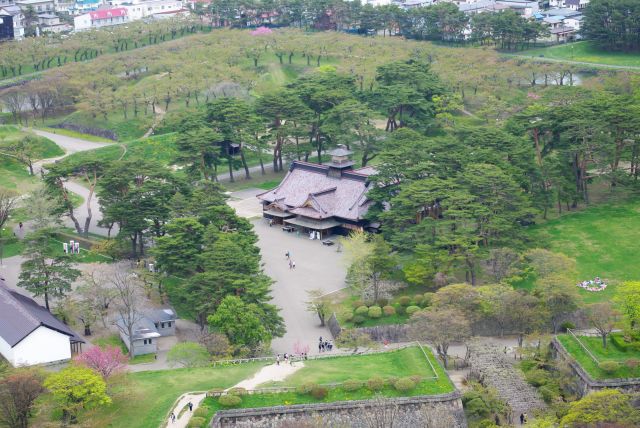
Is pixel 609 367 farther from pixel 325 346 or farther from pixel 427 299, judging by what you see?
pixel 325 346

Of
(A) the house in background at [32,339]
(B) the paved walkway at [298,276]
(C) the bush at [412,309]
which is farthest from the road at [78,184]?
(C) the bush at [412,309]

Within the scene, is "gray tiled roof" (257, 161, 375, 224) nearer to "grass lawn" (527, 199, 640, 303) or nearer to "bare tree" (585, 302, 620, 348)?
"grass lawn" (527, 199, 640, 303)

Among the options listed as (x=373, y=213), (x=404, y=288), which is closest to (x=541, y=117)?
(x=373, y=213)

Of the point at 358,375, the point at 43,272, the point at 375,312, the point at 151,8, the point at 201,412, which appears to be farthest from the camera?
the point at 151,8

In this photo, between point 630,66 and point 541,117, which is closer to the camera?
point 541,117

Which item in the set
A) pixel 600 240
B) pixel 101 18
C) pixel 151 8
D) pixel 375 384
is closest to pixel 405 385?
pixel 375 384

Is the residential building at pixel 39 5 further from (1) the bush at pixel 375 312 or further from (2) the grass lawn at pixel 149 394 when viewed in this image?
(2) the grass lawn at pixel 149 394

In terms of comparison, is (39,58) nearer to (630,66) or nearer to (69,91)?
(69,91)
